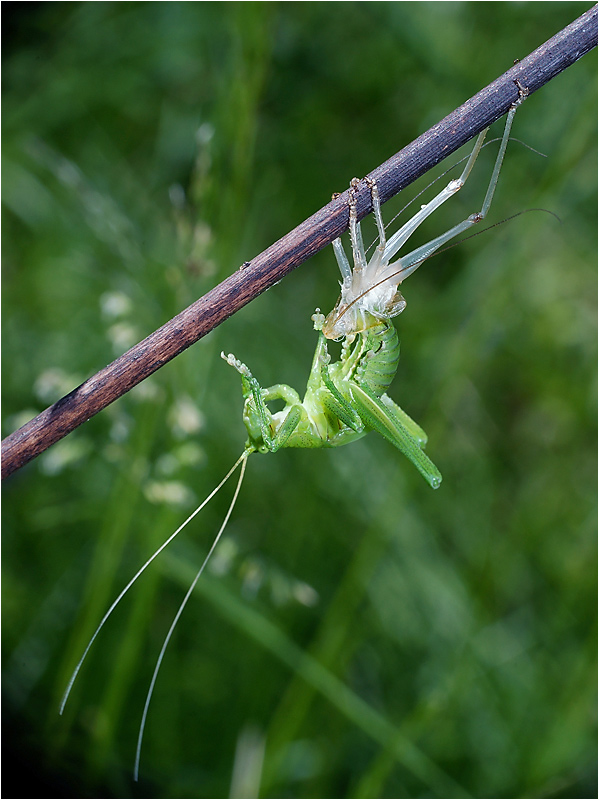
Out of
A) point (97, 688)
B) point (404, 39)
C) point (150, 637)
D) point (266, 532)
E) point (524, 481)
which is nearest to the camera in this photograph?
point (97, 688)

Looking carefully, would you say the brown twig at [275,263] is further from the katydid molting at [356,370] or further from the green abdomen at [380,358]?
the green abdomen at [380,358]

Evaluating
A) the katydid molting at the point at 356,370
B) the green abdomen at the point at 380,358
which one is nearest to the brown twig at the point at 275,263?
the katydid molting at the point at 356,370

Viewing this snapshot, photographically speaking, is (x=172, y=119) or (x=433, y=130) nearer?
(x=433, y=130)

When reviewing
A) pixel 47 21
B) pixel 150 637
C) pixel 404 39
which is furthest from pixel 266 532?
pixel 47 21

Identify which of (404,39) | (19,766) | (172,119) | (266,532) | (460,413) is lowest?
(19,766)

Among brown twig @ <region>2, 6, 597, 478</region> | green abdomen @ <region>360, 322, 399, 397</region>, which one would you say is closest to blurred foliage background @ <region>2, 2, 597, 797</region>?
green abdomen @ <region>360, 322, 399, 397</region>

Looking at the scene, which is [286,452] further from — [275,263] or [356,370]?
→ [275,263]

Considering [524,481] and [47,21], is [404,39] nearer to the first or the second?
[47,21]

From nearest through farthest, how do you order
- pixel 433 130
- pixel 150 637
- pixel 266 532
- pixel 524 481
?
pixel 433 130, pixel 150 637, pixel 266 532, pixel 524 481
